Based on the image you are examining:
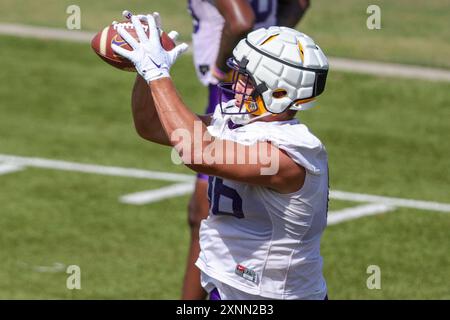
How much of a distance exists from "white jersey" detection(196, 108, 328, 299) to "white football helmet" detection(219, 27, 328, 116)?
12cm

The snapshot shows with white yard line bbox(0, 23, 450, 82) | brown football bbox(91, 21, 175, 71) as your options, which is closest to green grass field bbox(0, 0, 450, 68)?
white yard line bbox(0, 23, 450, 82)

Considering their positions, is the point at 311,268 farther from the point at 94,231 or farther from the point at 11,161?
the point at 11,161

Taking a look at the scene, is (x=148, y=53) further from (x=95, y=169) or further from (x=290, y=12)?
(x=95, y=169)

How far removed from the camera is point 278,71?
6.35m

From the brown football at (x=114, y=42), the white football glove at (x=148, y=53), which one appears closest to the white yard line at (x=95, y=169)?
the brown football at (x=114, y=42)

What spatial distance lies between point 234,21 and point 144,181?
12.1 feet

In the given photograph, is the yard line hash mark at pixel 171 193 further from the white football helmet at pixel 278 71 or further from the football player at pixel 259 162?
the white football helmet at pixel 278 71

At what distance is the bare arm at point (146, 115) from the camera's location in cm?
687

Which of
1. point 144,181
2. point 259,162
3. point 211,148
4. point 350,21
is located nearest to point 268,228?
point 259,162

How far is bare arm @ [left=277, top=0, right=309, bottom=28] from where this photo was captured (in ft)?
32.4

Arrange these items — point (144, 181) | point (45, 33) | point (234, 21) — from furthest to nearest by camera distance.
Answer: point (45, 33), point (144, 181), point (234, 21)

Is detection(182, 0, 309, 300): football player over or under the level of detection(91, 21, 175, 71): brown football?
under

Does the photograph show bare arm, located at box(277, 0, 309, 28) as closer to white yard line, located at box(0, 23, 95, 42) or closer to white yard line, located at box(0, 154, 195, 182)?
white yard line, located at box(0, 154, 195, 182)

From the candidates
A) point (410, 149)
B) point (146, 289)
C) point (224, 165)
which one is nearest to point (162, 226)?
point (146, 289)
